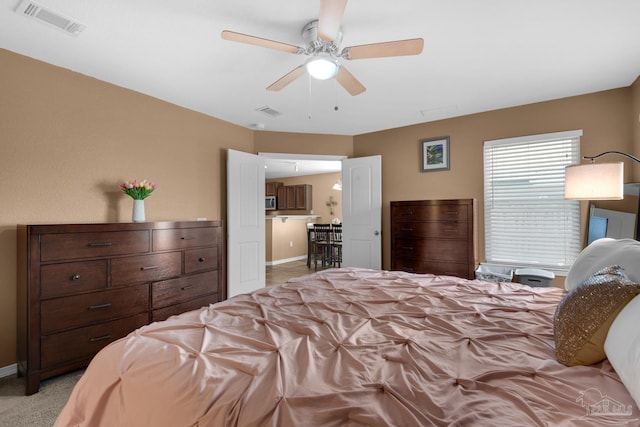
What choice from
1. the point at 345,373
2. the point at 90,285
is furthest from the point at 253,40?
the point at 90,285

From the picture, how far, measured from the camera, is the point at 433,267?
12.0 feet

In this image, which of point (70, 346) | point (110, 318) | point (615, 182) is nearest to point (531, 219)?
point (615, 182)

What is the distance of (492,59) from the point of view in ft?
8.30

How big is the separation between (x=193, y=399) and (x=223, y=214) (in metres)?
3.52

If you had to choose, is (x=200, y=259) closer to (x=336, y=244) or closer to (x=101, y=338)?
(x=101, y=338)

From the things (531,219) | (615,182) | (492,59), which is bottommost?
(531,219)

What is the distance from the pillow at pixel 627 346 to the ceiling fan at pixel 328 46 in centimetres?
155

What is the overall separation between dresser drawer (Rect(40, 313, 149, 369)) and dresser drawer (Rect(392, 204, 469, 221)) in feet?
9.88

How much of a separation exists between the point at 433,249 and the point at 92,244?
11.0ft

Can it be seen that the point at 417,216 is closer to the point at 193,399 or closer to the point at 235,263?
the point at 235,263

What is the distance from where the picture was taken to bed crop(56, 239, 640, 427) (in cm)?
76

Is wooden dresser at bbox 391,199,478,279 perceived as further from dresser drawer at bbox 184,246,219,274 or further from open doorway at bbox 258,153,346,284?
open doorway at bbox 258,153,346,284

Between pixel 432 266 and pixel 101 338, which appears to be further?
pixel 432 266

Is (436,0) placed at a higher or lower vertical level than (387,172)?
higher
